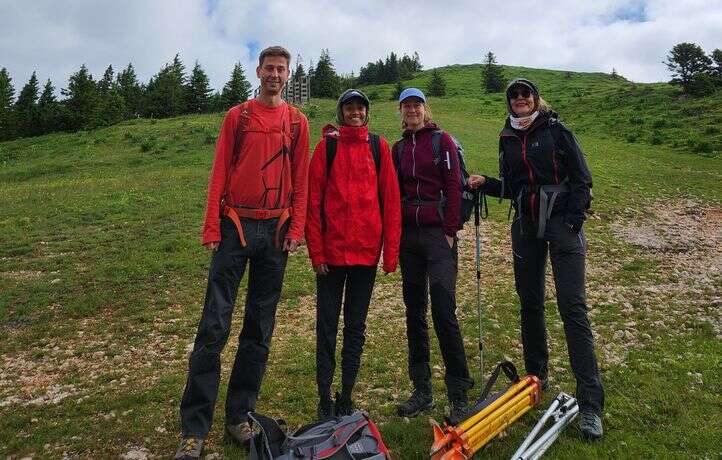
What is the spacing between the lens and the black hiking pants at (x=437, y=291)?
4805mm

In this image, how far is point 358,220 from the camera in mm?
4641

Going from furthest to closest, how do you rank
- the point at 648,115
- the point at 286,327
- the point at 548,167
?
the point at 648,115 < the point at 286,327 < the point at 548,167

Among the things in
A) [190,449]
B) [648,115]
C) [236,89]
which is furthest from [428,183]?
[236,89]

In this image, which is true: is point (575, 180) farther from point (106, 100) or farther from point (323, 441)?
point (106, 100)

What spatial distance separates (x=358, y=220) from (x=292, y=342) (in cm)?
368

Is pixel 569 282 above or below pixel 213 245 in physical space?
below

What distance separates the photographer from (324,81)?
3378 inches

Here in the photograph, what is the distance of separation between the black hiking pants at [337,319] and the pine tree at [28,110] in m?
81.2

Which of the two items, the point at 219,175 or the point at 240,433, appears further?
the point at 240,433

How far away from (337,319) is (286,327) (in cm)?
382

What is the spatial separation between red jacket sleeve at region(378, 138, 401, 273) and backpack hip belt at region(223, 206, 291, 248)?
989mm

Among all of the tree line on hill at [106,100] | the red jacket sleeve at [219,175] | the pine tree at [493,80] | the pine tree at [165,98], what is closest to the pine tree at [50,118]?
the tree line on hill at [106,100]

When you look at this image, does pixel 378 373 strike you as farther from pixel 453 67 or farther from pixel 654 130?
pixel 453 67

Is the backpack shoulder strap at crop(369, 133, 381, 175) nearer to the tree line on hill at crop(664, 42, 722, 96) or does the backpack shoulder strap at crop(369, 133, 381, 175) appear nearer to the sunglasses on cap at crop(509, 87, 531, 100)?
the sunglasses on cap at crop(509, 87, 531, 100)
